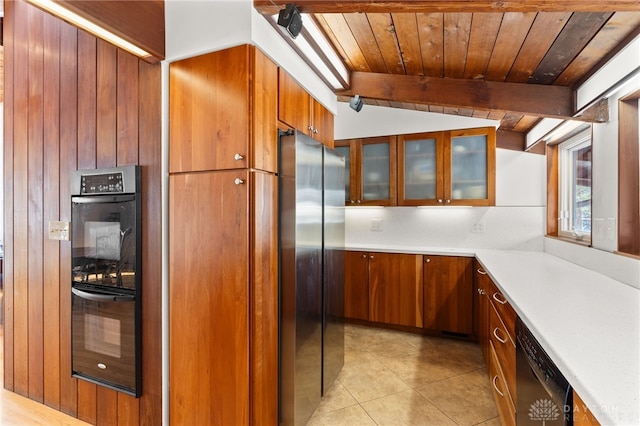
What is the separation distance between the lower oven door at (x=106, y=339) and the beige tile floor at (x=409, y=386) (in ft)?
3.98

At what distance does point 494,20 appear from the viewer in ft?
5.51

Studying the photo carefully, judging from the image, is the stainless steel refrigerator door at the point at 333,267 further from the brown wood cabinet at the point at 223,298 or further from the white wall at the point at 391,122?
the white wall at the point at 391,122

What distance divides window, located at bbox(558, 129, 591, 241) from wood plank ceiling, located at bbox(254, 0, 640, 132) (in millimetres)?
621

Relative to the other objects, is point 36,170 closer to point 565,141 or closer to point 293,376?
point 293,376

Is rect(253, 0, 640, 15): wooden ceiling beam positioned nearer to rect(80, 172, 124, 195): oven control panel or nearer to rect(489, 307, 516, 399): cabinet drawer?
rect(80, 172, 124, 195): oven control panel

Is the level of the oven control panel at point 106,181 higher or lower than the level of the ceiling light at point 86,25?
lower

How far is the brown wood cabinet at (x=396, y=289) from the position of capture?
348cm

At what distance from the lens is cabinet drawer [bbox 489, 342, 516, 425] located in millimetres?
1611

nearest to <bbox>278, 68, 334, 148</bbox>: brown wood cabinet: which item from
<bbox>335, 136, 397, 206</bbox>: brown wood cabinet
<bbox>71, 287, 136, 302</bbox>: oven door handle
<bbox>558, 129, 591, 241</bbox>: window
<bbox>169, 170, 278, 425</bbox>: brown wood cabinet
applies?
<bbox>169, 170, 278, 425</bbox>: brown wood cabinet

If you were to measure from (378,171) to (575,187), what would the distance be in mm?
1920

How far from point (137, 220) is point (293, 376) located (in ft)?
4.28

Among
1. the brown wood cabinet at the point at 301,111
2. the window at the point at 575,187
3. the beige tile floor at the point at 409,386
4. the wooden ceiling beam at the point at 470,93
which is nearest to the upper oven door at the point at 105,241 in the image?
the brown wood cabinet at the point at 301,111

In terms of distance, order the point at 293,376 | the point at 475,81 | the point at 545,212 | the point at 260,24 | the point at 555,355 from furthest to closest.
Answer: the point at 545,212 < the point at 475,81 < the point at 293,376 < the point at 260,24 < the point at 555,355

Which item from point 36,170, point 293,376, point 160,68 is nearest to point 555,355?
point 293,376
